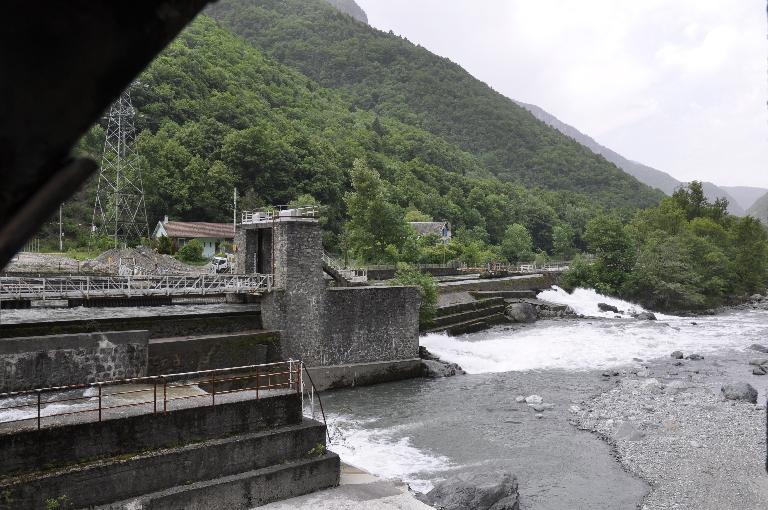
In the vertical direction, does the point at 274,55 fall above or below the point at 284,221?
above

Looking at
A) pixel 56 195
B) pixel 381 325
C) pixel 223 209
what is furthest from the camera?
pixel 223 209

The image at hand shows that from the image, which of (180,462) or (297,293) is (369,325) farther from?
(180,462)

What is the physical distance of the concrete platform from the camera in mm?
10570

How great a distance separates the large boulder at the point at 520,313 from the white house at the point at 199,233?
67.7 feet

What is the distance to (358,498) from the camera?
11.0m

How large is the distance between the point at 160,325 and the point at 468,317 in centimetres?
2063

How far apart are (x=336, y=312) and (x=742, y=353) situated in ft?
67.5

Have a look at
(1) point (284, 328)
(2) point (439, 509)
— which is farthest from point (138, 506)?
(1) point (284, 328)

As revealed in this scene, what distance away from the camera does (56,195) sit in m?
1.58

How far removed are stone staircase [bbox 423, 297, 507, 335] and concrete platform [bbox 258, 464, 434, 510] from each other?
18.8m

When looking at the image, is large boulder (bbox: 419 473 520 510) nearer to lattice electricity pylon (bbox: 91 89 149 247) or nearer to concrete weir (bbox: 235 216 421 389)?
concrete weir (bbox: 235 216 421 389)

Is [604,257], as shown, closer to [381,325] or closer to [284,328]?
[381,325]

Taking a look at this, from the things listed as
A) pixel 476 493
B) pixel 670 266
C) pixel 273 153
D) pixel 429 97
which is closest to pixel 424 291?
pixel 476 493

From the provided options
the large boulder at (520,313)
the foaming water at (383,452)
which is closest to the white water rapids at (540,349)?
the foaming water at (383,452)
